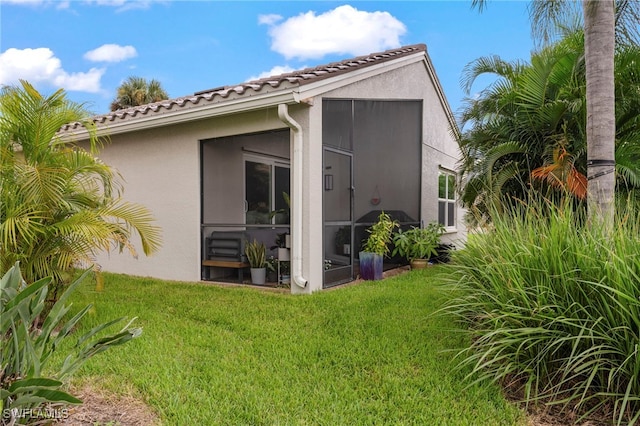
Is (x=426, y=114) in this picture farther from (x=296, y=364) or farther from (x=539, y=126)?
(x=296, y=364)

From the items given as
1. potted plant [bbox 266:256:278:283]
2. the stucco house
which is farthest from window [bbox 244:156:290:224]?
potted plant [bbox 266:256:278:283]

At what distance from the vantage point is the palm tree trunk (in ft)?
12.9

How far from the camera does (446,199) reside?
12.4m

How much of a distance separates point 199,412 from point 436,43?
11560 millimetres

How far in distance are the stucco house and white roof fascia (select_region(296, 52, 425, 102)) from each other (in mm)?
26

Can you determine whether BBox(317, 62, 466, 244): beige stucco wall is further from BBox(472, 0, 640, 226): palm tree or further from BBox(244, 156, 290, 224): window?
BBox(472, 0, 640, 226): palm tree

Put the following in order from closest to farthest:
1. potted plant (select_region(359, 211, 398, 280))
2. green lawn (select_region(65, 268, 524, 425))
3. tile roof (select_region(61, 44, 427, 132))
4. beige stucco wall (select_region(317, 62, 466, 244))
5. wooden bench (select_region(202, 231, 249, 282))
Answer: green lawn (select_region(65, 268, 524, 425)) < tile roof (select_region(61, 44, 427, 132)) < wooden bench (select_region(202, 231, 249, 282)) < potted plant (select_region(359, 211, 398, 280)) < beige stucco wall (select_region(317, 62, 466, 244))

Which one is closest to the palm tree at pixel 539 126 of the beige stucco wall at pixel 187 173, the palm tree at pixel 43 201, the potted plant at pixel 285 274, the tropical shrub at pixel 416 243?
the tropical shrub at pixel 416 243

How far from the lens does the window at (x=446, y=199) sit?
39.4 ft

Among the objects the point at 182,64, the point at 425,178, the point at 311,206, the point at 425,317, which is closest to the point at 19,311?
the point at 425,317

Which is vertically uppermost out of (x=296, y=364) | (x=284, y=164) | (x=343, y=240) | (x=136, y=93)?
(x=136, y=93)

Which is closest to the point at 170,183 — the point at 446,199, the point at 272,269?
the point at 272,269

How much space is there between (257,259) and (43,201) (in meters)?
3.85

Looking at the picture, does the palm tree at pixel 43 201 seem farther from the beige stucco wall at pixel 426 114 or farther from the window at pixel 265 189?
the beige stucco wall at pixel 426 114
